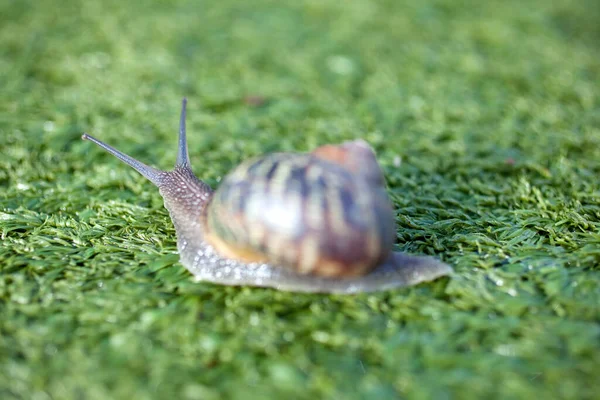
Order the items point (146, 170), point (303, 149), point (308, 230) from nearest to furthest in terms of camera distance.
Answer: point (308, 230), point (146, 170), point (303, 149)

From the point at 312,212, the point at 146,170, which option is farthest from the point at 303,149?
the point at 312,212

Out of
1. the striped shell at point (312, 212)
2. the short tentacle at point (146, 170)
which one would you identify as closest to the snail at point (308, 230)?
the striped shell at point (312, 212)

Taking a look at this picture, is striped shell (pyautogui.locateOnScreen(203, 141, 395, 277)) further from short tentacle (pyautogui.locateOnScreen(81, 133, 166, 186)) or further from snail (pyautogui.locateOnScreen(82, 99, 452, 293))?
short tentacle (pyautogui.locateOnScreen(81, 133, 166, 186))

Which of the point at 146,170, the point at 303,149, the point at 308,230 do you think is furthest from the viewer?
the point at 303,149

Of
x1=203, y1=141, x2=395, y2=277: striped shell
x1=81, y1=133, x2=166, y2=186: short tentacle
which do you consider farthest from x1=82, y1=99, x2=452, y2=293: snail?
x1=81, y1=133, x2=166, y2=186: short tentacle

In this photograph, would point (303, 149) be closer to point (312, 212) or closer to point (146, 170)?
point (146, 170)

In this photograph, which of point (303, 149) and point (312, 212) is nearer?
point (312, 212)

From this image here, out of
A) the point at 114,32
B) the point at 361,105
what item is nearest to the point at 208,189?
the point at 361,105
